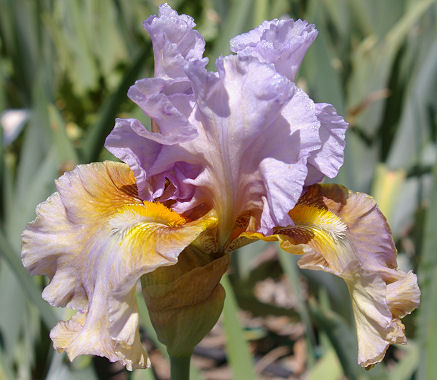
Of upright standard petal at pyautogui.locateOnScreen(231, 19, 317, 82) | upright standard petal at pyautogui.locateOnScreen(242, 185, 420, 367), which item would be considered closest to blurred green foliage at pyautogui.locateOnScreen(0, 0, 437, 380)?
upright standard petal at pyautogui.locateOnScreen(242, 185, 420, 367)

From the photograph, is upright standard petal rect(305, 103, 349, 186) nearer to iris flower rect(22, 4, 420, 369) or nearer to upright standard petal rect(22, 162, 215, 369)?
iris flower rect(22, 4, 420, 369)

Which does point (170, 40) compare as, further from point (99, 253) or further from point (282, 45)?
point (99, 253)

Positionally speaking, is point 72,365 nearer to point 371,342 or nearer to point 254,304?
point 371,342

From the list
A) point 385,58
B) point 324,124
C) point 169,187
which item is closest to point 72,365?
point 169,187

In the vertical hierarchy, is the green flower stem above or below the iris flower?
below

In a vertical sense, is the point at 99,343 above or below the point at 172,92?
below

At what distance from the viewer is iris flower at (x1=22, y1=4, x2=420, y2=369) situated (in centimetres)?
51

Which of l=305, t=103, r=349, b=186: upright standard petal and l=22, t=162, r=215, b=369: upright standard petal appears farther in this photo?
l=305, t=103, r=349, b=186: upright standard petal

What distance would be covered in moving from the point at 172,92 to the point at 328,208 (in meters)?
0.20

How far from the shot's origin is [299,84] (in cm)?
152

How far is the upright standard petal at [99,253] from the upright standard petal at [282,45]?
0.55 ft

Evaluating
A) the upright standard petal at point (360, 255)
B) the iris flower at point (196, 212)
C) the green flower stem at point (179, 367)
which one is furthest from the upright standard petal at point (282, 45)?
the green flower stem at point (179, 367)

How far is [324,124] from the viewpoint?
0.62m

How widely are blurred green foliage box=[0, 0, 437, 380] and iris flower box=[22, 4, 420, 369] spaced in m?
0.30
